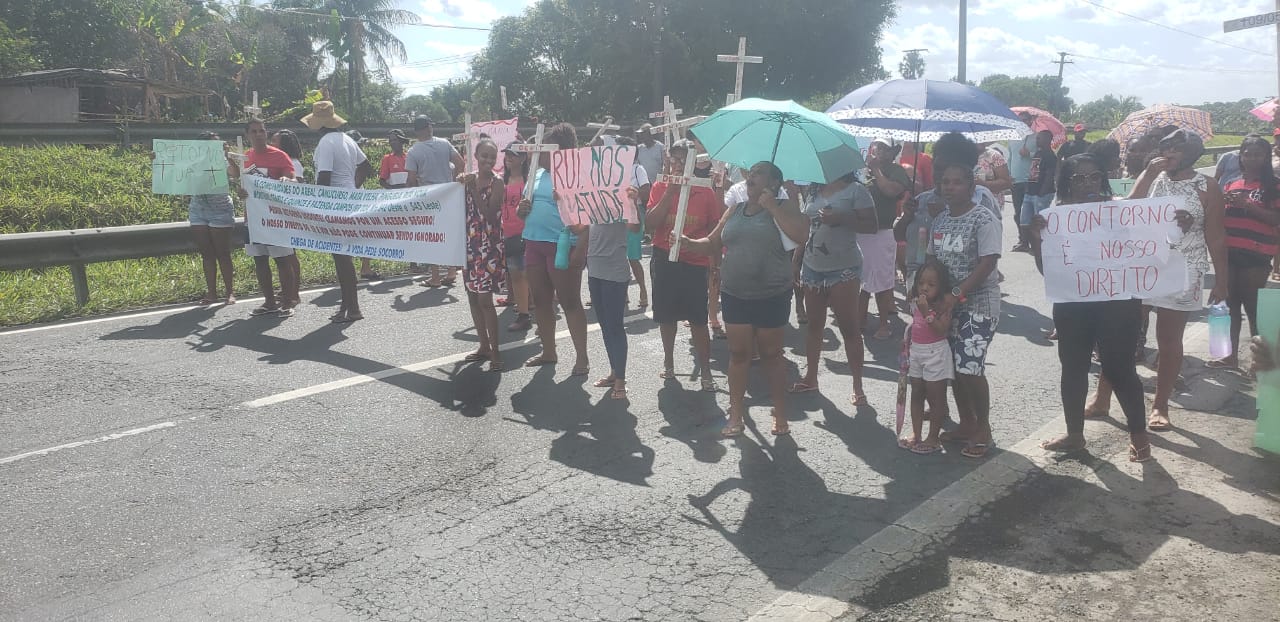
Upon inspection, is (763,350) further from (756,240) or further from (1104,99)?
(1104,99)

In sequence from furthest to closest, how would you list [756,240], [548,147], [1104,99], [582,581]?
[1104,99] → [548,147] → [756,240] → [582,581]

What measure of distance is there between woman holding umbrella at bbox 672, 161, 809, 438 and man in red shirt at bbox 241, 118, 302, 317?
16.8 ft

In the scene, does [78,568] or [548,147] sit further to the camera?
[548,147]

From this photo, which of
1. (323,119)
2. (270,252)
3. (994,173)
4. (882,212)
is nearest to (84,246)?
(270,252)

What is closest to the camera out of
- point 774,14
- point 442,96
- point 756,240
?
point 756,240

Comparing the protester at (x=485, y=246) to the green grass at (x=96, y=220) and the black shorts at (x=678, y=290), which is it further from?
the green grass at (x=96, y=220)

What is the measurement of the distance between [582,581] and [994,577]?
1.65m

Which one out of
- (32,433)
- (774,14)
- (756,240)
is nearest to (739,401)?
(756,240)

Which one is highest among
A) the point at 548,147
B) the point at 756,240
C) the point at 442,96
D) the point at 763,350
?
the point at 442,96

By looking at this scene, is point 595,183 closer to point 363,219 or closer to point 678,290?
point 678,290

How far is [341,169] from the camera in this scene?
938 cm

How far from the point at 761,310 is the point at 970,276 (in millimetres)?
1142

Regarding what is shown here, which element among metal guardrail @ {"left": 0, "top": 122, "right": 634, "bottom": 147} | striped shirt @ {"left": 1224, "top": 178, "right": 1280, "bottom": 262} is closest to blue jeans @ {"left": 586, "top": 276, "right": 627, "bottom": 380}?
striped shirt @ {"left": 1224, "top": 178, "right": 1280, "bottom": 262}

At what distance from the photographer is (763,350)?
5.81 metres
